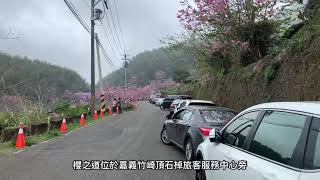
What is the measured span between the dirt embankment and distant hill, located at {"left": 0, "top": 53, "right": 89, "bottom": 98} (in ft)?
33.8

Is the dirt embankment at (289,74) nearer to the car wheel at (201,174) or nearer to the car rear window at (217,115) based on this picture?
the car rear window at (217,115)

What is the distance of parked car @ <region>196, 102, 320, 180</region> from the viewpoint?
351 cm

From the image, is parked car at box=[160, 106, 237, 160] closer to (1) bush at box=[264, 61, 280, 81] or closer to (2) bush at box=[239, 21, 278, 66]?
(1) bush at box=[264, 61, 280, 81]

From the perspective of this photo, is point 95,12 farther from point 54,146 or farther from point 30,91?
point 54,146

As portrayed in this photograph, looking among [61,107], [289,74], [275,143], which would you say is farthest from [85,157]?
[61,107]

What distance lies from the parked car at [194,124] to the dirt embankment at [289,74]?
2.80m

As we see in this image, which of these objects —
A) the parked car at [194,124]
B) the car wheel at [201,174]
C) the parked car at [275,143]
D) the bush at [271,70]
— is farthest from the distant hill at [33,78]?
the parked car at [275,143]

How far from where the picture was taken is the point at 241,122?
5.38m

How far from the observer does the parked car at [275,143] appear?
3512 millimetres

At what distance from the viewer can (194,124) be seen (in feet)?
33.3

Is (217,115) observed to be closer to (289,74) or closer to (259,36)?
(289,74)

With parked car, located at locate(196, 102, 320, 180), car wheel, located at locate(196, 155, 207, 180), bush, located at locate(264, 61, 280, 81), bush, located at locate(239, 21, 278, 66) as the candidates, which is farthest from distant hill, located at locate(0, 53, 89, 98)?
parked car, located at locate(196, 102, 320, 180)

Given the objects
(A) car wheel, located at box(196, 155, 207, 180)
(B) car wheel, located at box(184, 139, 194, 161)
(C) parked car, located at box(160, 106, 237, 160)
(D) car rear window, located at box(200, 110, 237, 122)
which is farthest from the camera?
(D) car rear window, located at box(200, 110, 237, 122)

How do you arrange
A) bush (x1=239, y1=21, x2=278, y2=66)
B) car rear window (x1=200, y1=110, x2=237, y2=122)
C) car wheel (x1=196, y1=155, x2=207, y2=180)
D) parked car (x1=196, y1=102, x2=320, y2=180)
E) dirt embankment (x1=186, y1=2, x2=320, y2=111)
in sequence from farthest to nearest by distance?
bush (x1=239, y1=21, x2=278, y2=66)
dirt embankment (x1=186, y1=2, x2=320, y2=111)
car rear window (x1=200, y1=110, x2=237, y2=122)
car wheel (x1=196, y1=155, x2=207, y2=180)
parked car (x1=196, y1=102, x2=320, y2=180)
